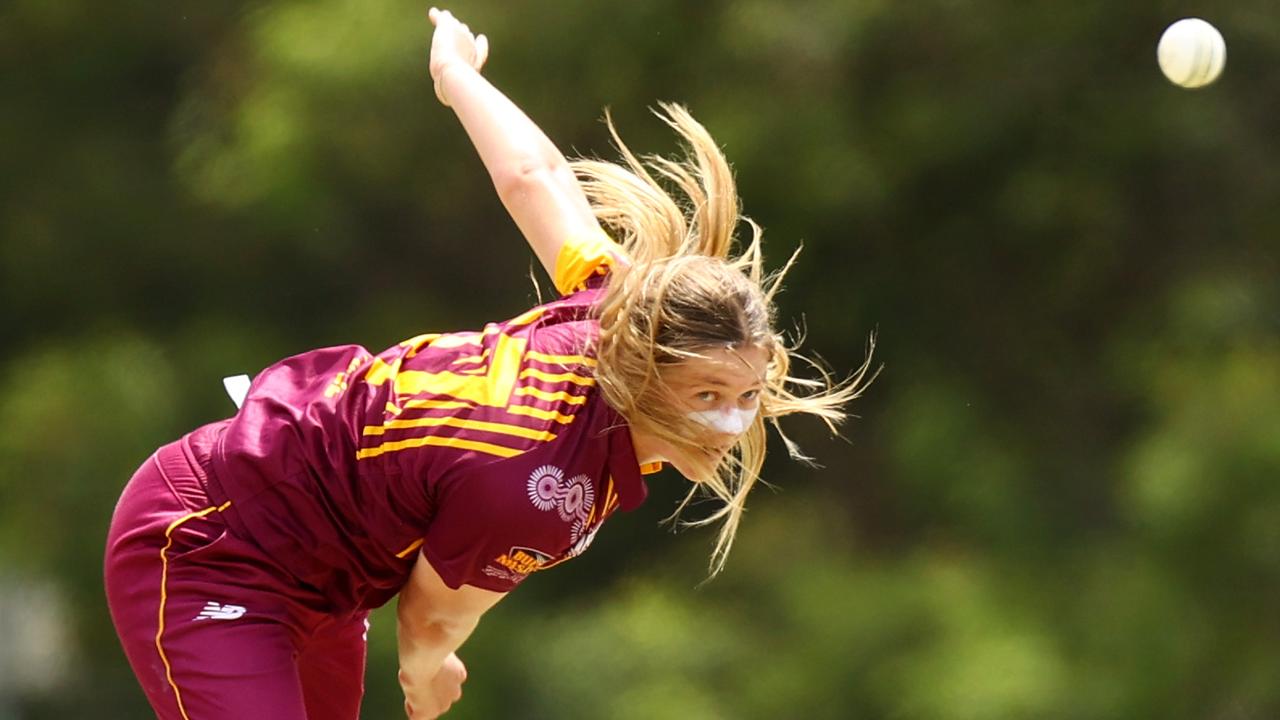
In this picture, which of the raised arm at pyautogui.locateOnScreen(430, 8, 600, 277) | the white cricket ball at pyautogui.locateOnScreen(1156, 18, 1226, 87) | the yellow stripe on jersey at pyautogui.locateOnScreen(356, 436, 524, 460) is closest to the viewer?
the yellow stripe on jersey at pyautogui.locateOnScreen(356, 436, 524, 460)

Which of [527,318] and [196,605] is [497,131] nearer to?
[527,318]

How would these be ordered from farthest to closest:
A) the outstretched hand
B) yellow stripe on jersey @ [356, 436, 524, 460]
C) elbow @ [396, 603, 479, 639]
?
the outstretched hand, elbow @ [396, 603, 479, 639], yellow stripe on jersey @ [356, 436, 524, 460]

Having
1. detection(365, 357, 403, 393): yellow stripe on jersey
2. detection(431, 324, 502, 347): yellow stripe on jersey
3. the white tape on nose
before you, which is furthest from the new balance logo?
the white tape on nose

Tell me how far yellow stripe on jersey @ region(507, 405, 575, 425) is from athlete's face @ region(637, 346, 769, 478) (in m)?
0.17

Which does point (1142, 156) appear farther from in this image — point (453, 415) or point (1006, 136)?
point (453, 415)

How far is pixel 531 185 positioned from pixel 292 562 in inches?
33.8

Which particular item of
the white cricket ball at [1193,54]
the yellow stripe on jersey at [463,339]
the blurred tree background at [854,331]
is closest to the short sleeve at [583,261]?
the yellow stripe on jersey at [463,339]

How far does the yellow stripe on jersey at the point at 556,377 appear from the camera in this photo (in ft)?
12.3

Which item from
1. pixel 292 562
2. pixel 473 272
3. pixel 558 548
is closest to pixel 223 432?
pixel 292 562

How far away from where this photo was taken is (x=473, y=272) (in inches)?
440

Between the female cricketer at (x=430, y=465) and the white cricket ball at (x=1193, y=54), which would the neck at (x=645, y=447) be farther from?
the white cricket ball at (x=1193, y=54)

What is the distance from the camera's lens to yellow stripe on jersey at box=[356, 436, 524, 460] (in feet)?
11.9

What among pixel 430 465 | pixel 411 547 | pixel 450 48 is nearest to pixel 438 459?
pixel 430 465

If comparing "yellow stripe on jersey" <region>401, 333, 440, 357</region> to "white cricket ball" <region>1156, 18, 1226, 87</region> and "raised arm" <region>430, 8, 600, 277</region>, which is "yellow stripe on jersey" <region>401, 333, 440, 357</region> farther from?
"white cricket ball" <region>1156, 18, 1226, 87</region>
